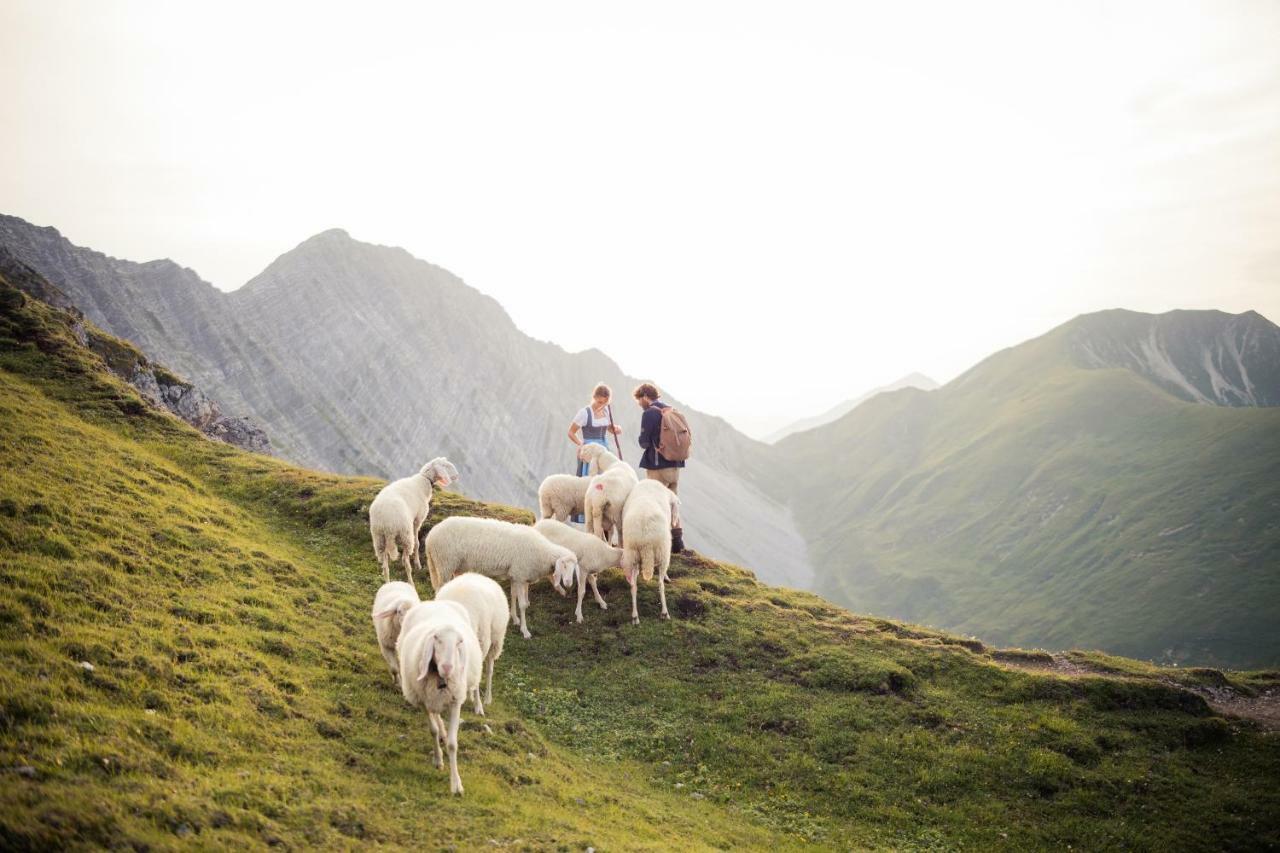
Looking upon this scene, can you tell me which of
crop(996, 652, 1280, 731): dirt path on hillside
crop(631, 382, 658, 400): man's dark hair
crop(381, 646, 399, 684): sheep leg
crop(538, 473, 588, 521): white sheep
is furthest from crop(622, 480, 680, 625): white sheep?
crop(996, 652, 1280, 731): dirt path on hillside

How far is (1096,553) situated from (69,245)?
18226cm

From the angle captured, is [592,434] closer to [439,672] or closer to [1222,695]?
[439,672]

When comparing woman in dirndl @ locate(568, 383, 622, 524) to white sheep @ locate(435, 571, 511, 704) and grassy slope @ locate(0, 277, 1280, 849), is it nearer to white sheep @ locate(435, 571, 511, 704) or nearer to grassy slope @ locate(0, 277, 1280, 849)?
grassy slope @ locate(0, 277, 1280, 849)

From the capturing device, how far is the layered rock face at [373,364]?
98688 mm

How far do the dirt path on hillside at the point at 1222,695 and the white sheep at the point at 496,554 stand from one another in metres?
12.2

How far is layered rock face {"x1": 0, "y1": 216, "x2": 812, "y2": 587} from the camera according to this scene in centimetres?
9869

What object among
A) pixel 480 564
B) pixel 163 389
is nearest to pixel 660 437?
pixel 480 564

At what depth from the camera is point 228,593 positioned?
1429cm

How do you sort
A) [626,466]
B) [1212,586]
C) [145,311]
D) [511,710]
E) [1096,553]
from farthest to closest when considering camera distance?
[1096,553] < [1212,586] < [145,311] < [626,466] < [511,710]

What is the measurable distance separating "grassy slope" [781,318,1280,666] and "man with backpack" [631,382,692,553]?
109 meters

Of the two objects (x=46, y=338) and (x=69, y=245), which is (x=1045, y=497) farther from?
(x=69, y=245)

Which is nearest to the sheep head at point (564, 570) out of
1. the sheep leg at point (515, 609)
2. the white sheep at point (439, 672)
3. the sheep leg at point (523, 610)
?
the sheep leg at point (523, 610)

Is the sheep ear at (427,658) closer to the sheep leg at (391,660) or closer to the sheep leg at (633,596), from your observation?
the sheep leg at (391,660)

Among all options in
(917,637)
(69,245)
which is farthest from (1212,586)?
(69,245)
